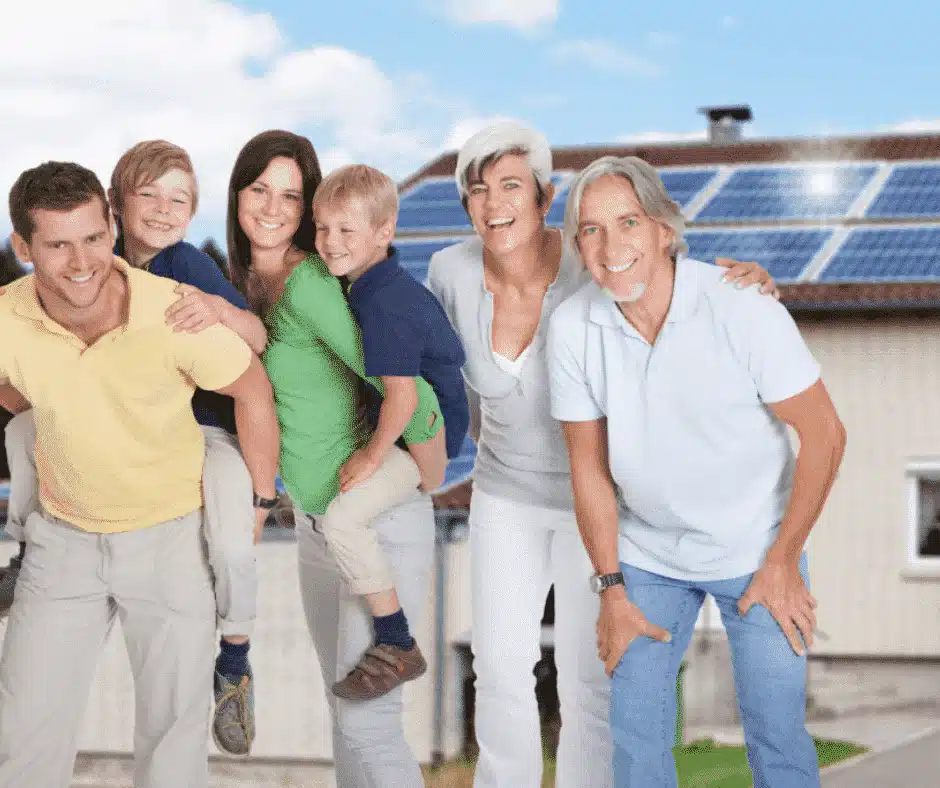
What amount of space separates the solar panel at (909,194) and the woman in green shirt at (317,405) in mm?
7076

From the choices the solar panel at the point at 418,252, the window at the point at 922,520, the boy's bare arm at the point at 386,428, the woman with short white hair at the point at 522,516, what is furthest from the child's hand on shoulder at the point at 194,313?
the window at the point at 922,520

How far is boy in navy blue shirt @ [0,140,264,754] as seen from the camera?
10.0 ft

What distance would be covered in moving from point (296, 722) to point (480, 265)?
5.70 meters

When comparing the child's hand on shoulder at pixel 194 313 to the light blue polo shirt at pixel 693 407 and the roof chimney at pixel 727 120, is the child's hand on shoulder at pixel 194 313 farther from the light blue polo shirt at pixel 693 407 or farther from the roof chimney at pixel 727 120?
the roof chimney at pixel 727 120

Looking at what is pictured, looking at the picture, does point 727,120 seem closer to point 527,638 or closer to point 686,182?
point 686,182

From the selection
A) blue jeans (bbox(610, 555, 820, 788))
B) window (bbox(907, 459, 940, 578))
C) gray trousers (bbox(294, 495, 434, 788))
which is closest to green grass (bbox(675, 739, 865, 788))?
window (bbox(907, 459, 940, 578))

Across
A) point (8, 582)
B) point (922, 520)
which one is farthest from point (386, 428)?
point (922, 520)

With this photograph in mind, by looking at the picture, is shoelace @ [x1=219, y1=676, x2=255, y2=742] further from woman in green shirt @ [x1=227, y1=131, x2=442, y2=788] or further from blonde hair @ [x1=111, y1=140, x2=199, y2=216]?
blonde hair @ [x1=111, y1=140, x2=199, y2=216]

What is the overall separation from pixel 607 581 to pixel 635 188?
894 mm

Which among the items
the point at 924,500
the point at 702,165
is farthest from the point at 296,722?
the point at 702,165

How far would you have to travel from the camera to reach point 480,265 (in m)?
3.37

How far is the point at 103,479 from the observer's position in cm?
304

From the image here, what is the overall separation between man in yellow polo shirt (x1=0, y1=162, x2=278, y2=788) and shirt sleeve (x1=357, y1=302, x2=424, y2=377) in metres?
0.26

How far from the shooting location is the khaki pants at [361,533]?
3.14 meters
